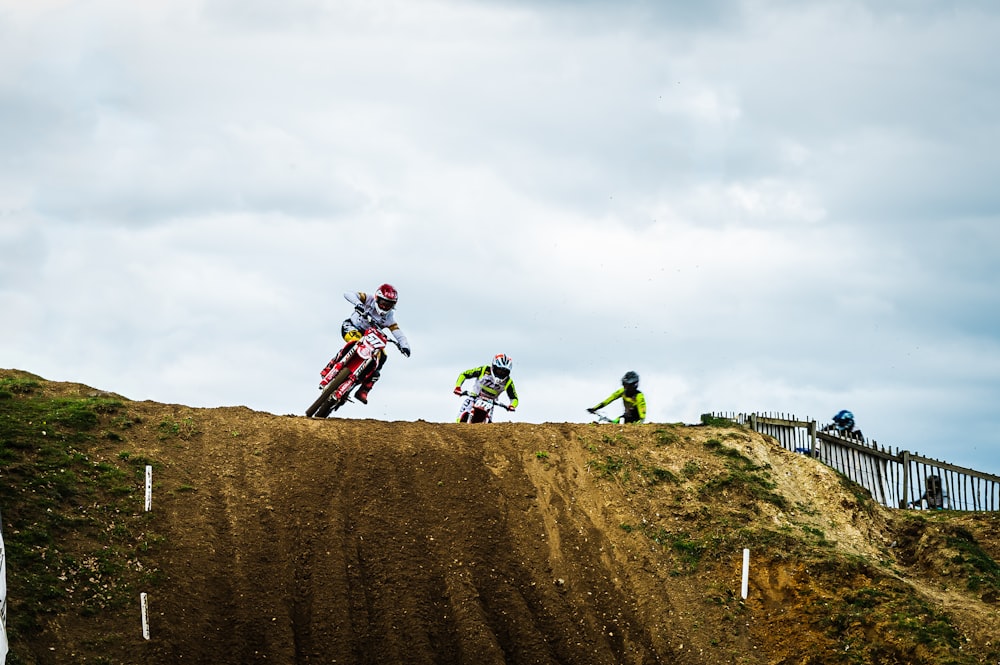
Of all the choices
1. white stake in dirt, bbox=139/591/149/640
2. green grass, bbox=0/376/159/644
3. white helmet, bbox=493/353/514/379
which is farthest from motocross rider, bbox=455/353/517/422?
white stake in dirt, bbox=139/591/149/640

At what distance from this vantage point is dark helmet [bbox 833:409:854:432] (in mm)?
29341

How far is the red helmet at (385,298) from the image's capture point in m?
23.8

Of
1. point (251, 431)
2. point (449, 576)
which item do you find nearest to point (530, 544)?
point (449, 576)

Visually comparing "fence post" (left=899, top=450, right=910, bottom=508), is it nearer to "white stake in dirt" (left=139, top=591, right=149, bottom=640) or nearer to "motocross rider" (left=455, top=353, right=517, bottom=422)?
"motocross rider" (left=455, top=353, right=517, bottom=422)

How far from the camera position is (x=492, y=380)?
25.0 m

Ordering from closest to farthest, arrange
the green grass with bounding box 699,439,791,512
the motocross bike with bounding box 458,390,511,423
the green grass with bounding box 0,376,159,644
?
the green grass with bounding box 0,376,159,644 → the green grass with bounding box 699,439,791,512 → the motocross bike with bounding box 458,390,511,423

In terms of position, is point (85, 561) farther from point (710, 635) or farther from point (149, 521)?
point (710, 635)

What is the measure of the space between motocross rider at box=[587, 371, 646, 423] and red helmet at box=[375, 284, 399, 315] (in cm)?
575

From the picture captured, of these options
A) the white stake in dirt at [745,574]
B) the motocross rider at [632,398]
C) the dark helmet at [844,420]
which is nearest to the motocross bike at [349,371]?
the motocross rider at [632,398]

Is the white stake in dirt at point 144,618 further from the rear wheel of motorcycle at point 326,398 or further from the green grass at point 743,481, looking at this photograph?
the green grass at point 743,481

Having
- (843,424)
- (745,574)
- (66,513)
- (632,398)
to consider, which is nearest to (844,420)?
(843,424)

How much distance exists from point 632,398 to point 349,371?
270 inches

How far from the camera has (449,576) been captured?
16.9 meters

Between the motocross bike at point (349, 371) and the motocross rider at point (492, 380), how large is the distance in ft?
9.46
